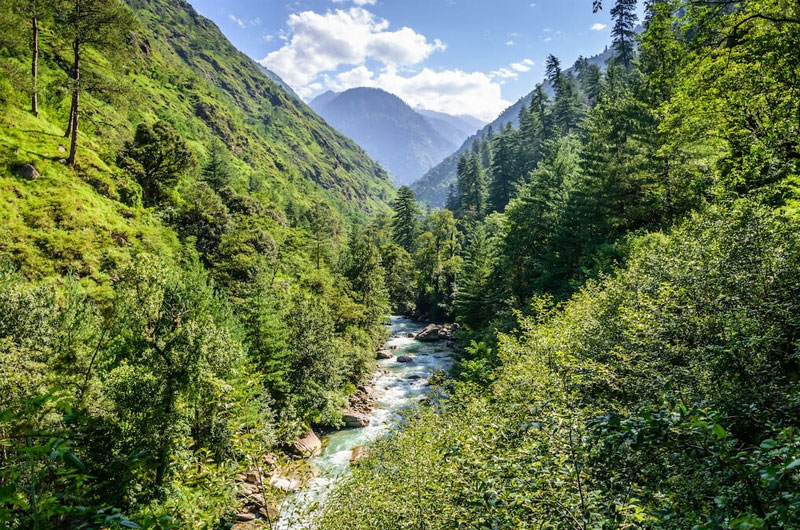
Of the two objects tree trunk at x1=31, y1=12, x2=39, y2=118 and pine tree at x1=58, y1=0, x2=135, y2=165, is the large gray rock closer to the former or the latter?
pine tree at x1=58, y1=0, x2=135, y2=165

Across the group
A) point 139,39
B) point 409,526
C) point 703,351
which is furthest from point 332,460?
point 139,39

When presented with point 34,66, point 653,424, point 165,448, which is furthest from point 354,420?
point 34,66

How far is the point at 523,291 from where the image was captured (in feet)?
137

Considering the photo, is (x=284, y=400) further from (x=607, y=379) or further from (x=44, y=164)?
(x=44, y=164)

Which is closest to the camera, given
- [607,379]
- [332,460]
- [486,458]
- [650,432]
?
[650,432]

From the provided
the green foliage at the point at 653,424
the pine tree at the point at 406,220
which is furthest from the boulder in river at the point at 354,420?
the pine tree at the point at 406,220

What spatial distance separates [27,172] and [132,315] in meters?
21.4

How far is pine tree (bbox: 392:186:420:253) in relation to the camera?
287 feet

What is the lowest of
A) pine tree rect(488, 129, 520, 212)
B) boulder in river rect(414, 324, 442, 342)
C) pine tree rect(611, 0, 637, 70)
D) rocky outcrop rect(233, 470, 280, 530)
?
rocky outcrop rect(233, 470, 280, 530)

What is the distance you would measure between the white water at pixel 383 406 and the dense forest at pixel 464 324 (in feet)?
6.40

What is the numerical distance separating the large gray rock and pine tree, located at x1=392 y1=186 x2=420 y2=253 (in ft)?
214

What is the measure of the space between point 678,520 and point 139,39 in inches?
5844

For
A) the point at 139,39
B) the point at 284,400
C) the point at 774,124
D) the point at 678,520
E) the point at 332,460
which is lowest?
the point at 332,460

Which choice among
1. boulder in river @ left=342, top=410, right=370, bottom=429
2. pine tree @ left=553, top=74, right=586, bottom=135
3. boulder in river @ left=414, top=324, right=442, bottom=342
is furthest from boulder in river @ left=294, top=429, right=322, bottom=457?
pine tree @ left=553, top=74, right=586, bottom=135
